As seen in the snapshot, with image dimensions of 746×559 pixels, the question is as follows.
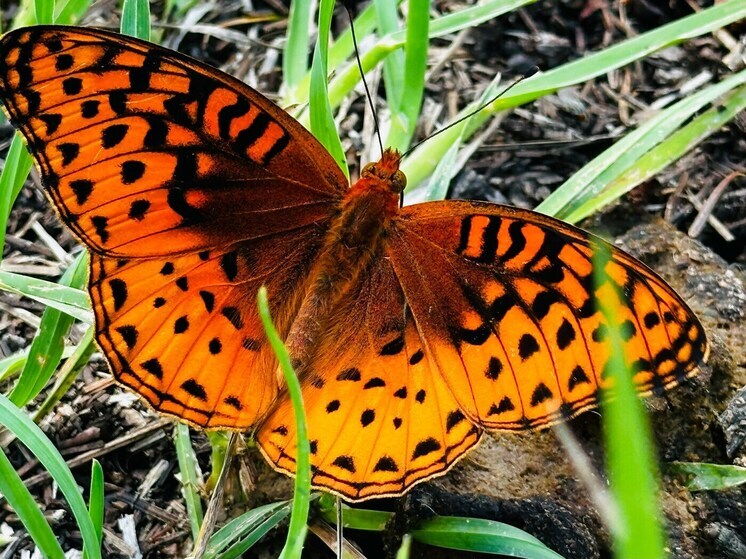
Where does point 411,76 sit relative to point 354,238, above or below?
above

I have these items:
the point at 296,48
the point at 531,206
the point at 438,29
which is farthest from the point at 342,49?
the point at 531,206

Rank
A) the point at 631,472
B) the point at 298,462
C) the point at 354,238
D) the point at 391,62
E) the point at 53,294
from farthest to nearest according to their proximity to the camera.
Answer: the point at 391,62 → the point at 53,294 → the point at 354,238 → the point at 298,462 → the point at 631,472

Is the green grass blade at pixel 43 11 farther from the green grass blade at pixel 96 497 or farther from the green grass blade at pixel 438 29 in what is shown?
the green grass blade at pixel 96 497

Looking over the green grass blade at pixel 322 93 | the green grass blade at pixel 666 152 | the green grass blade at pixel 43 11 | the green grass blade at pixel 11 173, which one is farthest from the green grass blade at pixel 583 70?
the green grass blade at pixel 11 173

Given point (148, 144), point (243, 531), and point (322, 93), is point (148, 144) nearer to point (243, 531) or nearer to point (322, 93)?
point (322, 93)

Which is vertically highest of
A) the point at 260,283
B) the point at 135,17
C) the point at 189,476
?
the point at 135,17

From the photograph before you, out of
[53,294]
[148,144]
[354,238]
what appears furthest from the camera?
[53,294]
